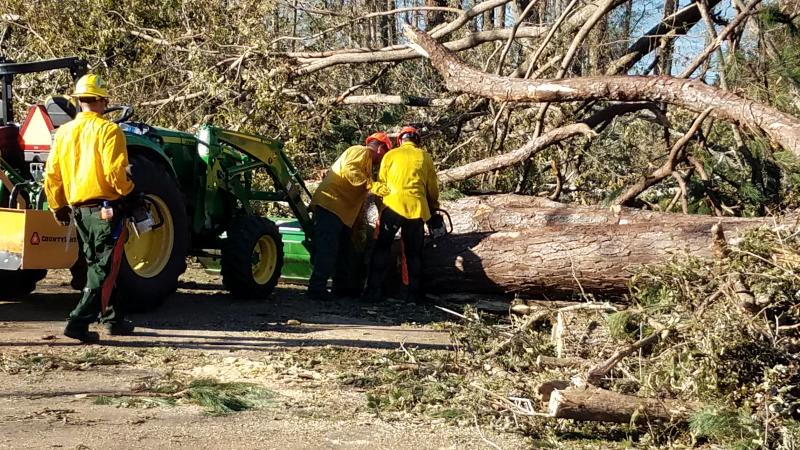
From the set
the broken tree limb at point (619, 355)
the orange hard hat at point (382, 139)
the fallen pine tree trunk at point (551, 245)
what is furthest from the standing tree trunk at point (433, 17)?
the broken tree limb at point (619, 355)

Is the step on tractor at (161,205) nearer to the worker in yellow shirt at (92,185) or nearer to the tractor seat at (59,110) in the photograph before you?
the tractor seat at (59,110)

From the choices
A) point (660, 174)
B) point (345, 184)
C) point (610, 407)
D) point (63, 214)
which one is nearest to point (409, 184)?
point (345, 184)

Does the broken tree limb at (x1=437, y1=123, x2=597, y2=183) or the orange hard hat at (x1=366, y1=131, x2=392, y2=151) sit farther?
the orange hard hat at (x1=366, y1=131, x2=392, y2=151)

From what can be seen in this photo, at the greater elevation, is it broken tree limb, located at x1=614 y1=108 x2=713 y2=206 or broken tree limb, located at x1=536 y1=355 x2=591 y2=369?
broken tree limb, located at x1=614 y1=108 x2=713 y2=206

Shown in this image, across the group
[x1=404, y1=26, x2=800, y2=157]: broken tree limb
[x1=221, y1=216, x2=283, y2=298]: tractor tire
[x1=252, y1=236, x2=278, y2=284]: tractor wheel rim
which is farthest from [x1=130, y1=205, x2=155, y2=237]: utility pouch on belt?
[x1=404, y1=26, x2=800, y2=157]: broken tree limb

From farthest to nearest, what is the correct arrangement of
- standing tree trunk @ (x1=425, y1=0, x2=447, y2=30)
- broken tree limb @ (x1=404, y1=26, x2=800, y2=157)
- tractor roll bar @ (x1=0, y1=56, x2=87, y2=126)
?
standing tree trunk @ (x1=425, y1=0, x2=447, y2=30)
tractor roll bar @ (x1=0, y1=56, x2=87, y2=126)
broken tree limb @ (x1=404, y1=26, x2=800, y2=157)

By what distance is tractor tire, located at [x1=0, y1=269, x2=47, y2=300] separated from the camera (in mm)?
7816

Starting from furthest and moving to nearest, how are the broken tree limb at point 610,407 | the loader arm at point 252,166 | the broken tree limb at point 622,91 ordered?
the loader arm at point 252,166, the broken tree limb at point 622,91, the broken tree limb at point 610,407

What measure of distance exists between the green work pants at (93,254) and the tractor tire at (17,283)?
72.3 inches

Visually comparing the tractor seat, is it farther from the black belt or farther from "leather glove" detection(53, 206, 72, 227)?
the black belt

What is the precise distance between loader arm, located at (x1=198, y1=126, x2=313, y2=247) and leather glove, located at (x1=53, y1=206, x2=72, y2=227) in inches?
72.1

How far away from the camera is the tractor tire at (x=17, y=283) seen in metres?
7.82

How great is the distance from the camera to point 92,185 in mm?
6129

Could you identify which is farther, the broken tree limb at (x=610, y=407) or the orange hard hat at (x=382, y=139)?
the orange hard hat at (x=382, y=139)
